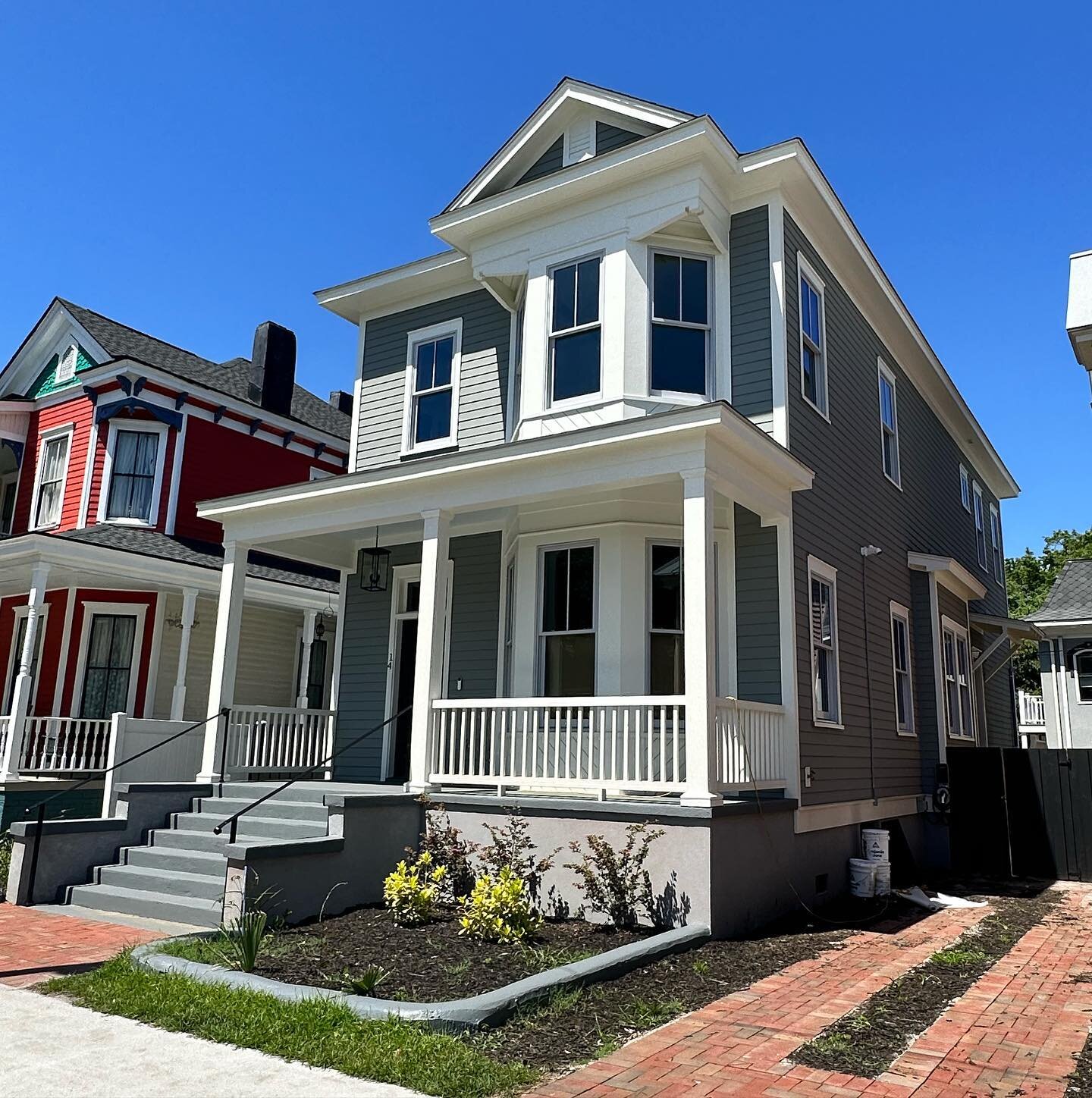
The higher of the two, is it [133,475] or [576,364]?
[133,475]

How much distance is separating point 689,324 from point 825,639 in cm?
387

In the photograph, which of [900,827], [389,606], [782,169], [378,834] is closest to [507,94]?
[782,169]

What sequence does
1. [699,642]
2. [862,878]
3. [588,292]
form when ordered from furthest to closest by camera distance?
[588,292]
[862,878]
[699,642]

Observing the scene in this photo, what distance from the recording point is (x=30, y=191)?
1025 centimetres

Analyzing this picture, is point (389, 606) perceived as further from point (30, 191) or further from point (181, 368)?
point (181, 368)

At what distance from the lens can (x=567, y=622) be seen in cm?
1034

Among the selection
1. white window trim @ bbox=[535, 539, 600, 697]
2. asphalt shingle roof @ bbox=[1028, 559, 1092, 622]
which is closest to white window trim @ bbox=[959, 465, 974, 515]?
asphalt shingle roof @ bbox=[1028, 559, 1092, 622]

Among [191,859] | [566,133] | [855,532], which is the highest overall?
[566,133]

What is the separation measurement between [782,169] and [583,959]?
8152 millimetres

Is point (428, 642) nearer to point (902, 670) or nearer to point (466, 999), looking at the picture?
point (466, 999)

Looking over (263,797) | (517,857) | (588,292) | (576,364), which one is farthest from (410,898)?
(588,292)

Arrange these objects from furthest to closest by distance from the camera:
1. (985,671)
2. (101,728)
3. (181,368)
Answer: (985,671), (181,368), (101,728)

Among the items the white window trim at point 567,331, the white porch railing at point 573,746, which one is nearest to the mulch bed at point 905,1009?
the white porch railing at point 573,746

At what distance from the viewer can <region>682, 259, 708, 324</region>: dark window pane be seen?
10469mm
